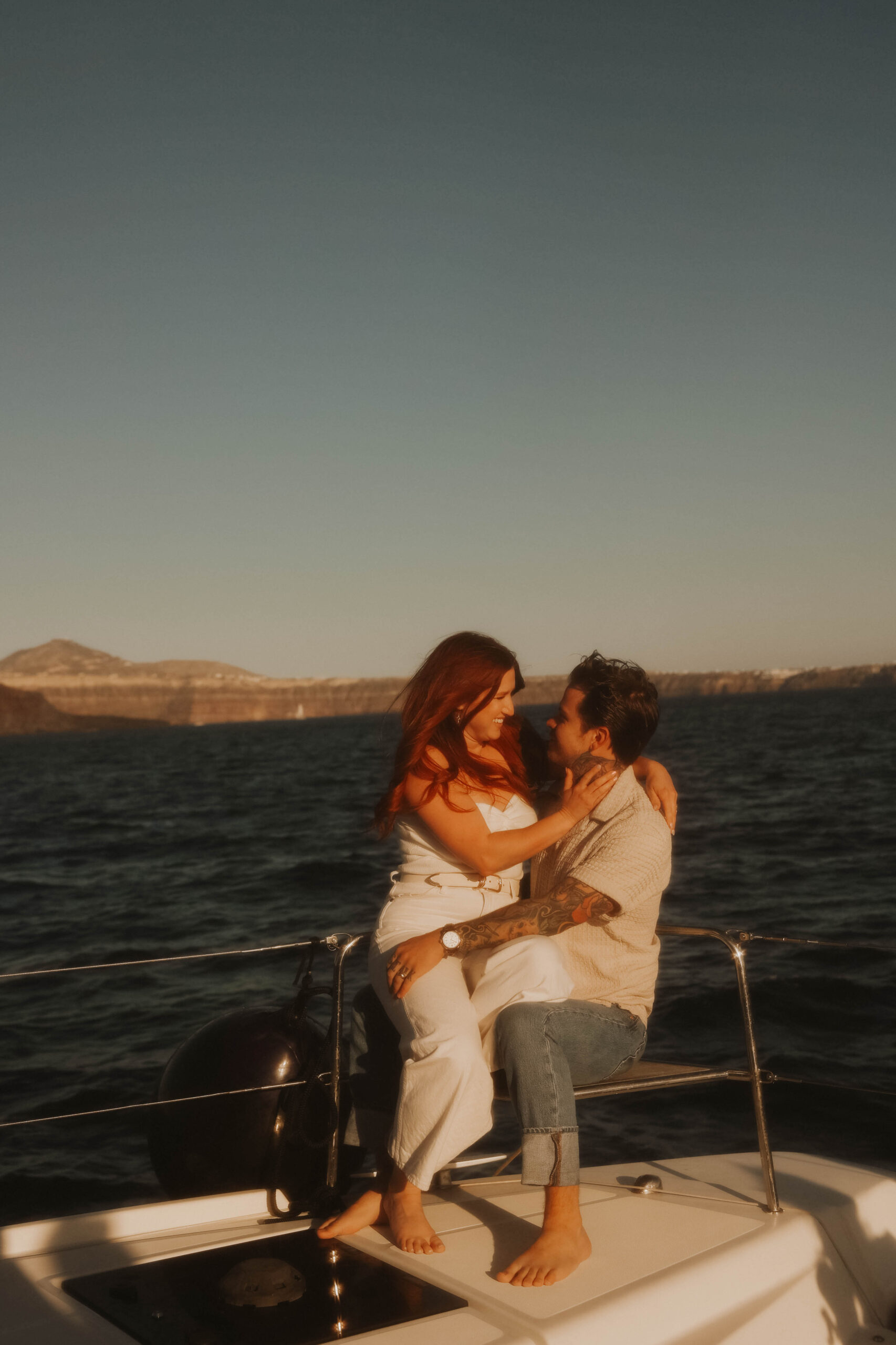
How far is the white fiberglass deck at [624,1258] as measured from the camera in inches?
86.5

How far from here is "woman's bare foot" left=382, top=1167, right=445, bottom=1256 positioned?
2.52m

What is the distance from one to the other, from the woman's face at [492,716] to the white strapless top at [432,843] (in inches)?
7.3

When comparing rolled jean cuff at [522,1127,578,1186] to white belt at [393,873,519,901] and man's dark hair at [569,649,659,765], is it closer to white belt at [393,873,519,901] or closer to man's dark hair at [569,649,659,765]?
white belt at [393,873,519,901]

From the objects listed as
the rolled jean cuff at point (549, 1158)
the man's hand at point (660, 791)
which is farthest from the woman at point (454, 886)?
the man's hand at point (660, 791)

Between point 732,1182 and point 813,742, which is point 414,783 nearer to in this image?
point 732,1182

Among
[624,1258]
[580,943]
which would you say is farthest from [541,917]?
[624,1258]

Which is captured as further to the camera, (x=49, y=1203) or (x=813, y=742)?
(x=813, y=742)

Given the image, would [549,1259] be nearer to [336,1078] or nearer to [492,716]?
[336,1078]

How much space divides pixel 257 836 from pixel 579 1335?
20.0 metres

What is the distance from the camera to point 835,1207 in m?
2.73

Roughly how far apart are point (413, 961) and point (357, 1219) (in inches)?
24.1

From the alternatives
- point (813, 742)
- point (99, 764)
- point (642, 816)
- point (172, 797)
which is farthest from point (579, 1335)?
point (99, 764)

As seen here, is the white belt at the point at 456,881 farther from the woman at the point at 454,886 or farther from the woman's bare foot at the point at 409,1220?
the woman's bare foot at the point at 409,1220

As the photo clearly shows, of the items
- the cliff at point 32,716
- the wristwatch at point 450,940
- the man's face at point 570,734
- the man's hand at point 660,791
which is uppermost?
the man's face at point 570,734
